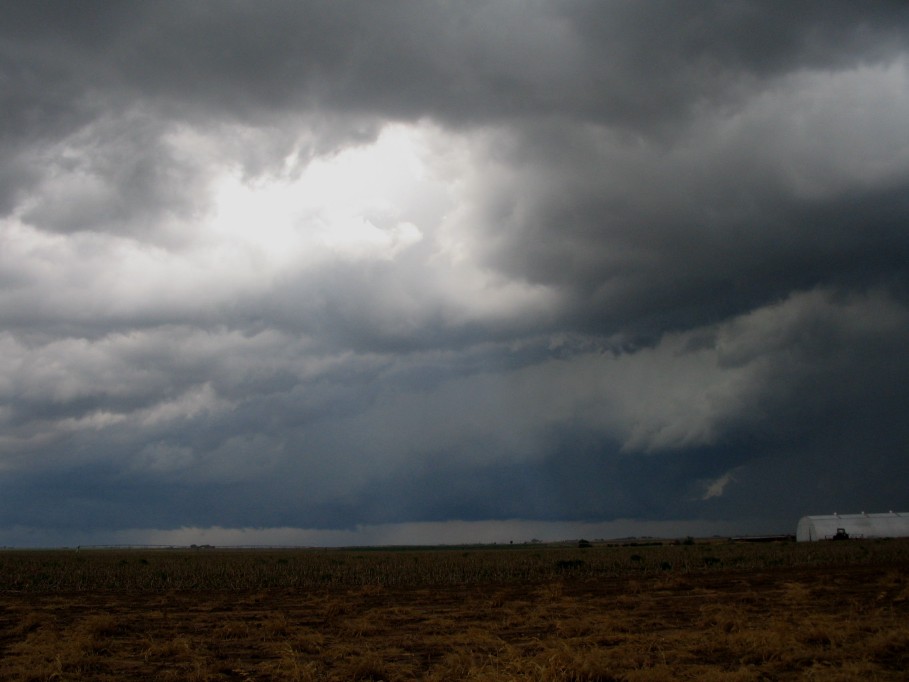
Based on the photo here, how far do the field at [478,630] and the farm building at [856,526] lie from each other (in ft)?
238

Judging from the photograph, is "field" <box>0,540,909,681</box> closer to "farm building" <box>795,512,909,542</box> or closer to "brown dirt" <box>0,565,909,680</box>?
"brown dirt" <box>0,565,909,680</box>

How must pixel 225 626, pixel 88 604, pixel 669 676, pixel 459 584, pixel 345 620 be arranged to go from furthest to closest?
pixel 459 584 → pixel 88 604 → pixel 345 620 → pixel 225 626 → pixel 669 676

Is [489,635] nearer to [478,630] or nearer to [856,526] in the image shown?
[478,630]

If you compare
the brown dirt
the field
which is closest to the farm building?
the field

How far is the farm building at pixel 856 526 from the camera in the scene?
106625 millimetres

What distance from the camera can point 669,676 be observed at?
1466cm

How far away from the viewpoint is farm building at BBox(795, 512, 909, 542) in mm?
106625

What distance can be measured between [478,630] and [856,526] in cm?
10787

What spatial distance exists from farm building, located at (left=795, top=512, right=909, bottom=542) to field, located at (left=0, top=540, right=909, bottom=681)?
2861 inches

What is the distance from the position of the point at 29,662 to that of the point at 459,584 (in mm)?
28765

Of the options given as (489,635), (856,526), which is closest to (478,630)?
(489,635)

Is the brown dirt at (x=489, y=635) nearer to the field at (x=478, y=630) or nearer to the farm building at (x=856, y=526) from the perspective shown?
the field at (x=478, y=630)

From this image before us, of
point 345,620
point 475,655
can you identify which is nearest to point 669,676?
point 475,655

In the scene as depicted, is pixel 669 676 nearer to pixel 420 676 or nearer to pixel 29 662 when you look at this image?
pixel 420 676
